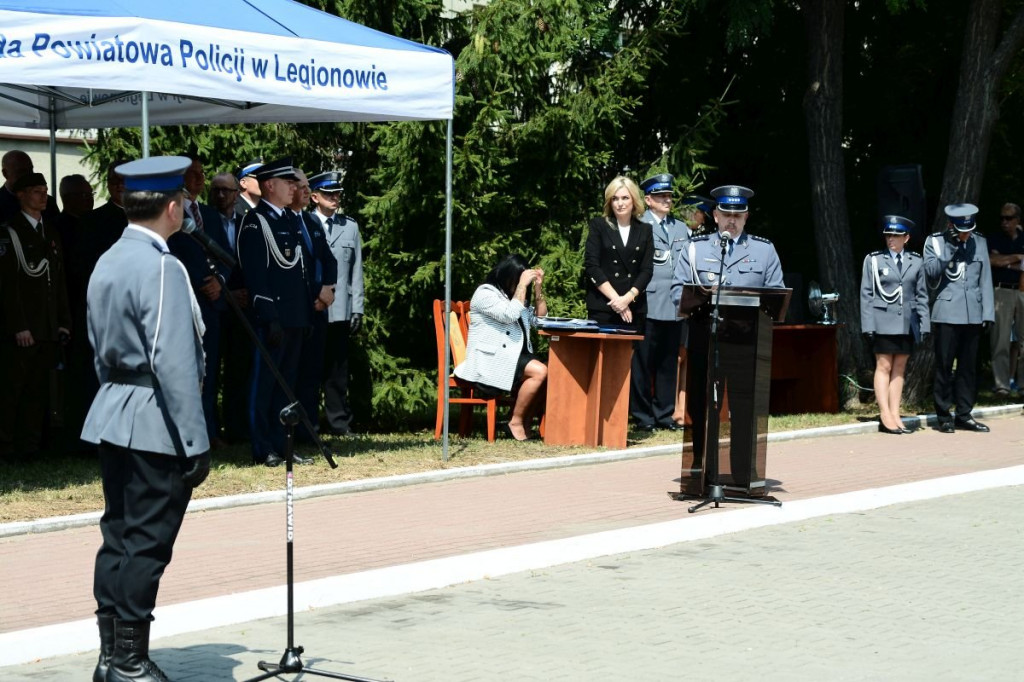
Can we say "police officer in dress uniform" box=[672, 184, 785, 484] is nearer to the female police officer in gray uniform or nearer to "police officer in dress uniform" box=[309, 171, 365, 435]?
"police officer in dress uniform" box=[309, 171, 365, 435]

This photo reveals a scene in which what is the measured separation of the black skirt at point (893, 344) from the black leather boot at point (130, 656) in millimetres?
10767

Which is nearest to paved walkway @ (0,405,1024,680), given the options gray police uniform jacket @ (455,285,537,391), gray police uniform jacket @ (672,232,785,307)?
gray police uniform jacket @ (672,232,785,307)

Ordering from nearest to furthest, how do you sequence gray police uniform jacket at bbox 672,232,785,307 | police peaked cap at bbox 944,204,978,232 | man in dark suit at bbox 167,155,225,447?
gray police uniform jacket at bbox 672,232,785,307
man in dark suit at bbox 167,155,225,447
police peaked cap at bbox 944,204,978,232

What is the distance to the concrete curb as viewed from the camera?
929 cm

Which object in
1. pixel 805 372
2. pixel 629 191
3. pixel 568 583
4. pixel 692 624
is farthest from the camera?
pixel 805 372

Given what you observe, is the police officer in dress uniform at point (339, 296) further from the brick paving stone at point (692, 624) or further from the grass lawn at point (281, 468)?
the brick paving stone at point (692, 624)

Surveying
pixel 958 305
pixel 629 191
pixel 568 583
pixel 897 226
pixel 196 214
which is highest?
pixel 629 191

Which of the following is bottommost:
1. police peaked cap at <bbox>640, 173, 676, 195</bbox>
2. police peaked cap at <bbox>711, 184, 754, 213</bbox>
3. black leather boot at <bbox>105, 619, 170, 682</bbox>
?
black leather boot at <bbox>105, 619, 170, 682</bbox>

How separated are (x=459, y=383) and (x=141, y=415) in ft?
26.0

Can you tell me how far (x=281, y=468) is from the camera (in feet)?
38.5

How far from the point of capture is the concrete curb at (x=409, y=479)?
929cm

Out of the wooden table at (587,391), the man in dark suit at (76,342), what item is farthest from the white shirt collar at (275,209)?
the wooden table at (587,391)

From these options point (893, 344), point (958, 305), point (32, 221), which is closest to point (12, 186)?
point (32, 221)

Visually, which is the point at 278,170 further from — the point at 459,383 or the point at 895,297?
the point at 895,297
